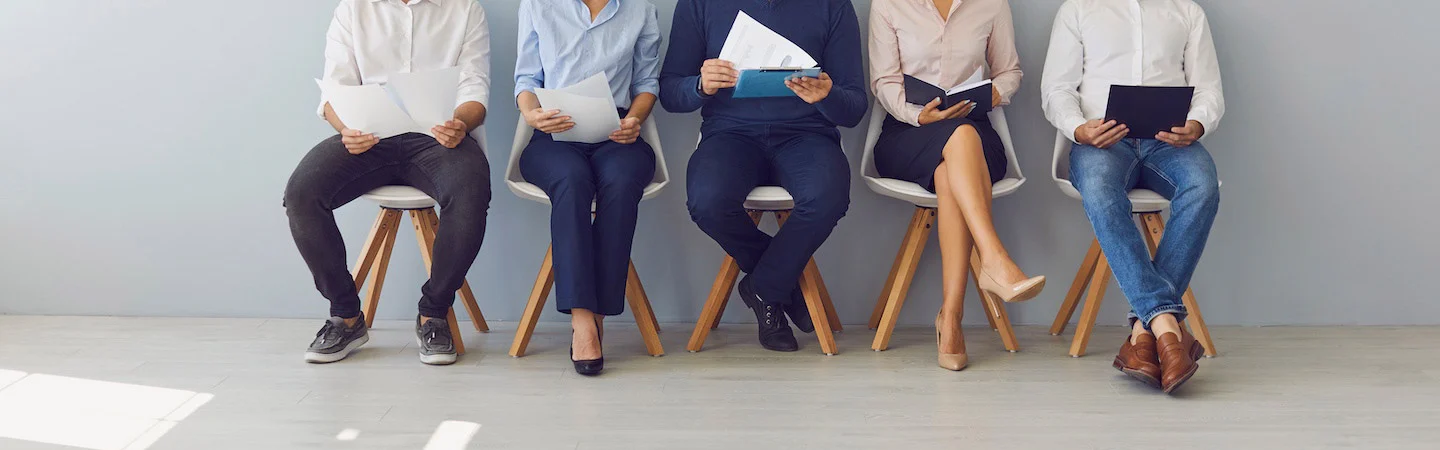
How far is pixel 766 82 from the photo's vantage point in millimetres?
2939

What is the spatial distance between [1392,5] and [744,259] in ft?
7.06

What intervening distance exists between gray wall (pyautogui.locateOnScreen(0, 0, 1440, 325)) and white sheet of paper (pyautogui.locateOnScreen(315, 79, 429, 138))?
59 cm

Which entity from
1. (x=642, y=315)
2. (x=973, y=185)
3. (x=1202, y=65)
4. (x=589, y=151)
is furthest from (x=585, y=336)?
(x=1202, y=65)

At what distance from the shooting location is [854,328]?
352 cm

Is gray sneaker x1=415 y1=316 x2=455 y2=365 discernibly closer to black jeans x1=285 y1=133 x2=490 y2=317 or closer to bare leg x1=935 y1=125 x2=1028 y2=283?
black jeans x1=285 y1=133 x2=490 y2=317

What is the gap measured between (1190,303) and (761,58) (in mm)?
1414

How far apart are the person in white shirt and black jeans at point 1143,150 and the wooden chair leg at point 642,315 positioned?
4.06 feet

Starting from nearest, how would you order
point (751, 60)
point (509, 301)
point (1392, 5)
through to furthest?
point (751, 60) → point (1392, 5) → point (509, 301)

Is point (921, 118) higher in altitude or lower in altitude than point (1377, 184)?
higher

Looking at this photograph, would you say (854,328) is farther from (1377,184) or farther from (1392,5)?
(1392,5)

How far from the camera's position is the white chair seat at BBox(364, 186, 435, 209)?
3.04 metres

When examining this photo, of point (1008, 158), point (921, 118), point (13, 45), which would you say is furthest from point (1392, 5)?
point (13, 45)

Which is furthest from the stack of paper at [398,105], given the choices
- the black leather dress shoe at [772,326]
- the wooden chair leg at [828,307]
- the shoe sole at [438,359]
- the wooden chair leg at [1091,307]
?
the wooden chair leg at [1091,307]

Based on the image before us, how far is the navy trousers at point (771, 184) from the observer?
9.73 ft
